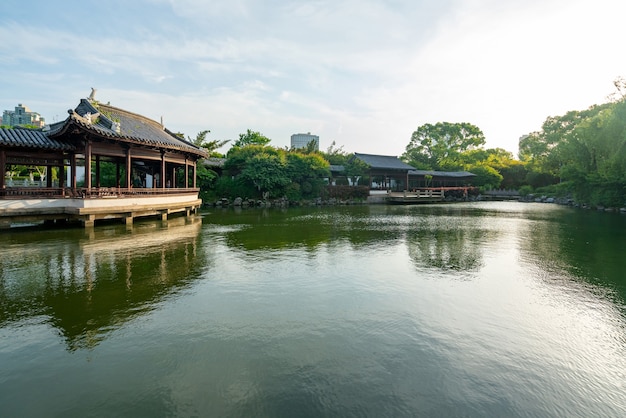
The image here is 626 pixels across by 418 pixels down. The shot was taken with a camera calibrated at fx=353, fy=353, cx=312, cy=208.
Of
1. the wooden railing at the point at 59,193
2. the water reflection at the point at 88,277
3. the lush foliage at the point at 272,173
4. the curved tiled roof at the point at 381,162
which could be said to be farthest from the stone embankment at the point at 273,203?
the water reflection at the point at 88,277

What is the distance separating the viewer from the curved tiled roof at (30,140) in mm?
15391

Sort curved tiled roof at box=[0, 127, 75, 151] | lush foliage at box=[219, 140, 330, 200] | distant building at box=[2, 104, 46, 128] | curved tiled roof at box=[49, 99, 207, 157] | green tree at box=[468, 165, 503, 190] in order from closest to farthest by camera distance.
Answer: curved tiled roof at box=[0, 127, 75, 151] < curved tiled roof at box=[49, 99, 207, 157] < lush foliage at box=[219, 140, 330, 200] < green tree at box=[468, 165, 503, 190] < distant building at box=[2, 104, 46, 128]

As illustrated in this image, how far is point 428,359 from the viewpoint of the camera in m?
5.16

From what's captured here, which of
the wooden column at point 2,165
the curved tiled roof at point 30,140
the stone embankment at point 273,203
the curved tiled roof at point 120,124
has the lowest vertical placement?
the stone embankment at point 273,203

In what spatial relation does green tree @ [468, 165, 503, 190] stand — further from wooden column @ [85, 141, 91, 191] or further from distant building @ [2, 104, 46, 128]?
distant building @ [2, 104, 46, 128]

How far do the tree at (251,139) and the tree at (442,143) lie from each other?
29543 millimetres

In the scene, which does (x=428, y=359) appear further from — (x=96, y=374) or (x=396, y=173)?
(x=396, y=173)

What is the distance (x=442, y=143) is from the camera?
73312mm

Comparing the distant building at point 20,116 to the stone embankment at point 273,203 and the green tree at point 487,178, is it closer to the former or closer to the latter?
the stone embankment at point 273,203

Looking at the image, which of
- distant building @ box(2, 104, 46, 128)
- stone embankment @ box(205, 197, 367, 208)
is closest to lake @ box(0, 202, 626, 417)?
→ stone embankment @ box(205, 197, 367, 208)

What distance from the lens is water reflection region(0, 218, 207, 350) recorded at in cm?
637

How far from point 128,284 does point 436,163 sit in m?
69.6

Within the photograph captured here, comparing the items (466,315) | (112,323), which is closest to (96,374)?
(112,323)

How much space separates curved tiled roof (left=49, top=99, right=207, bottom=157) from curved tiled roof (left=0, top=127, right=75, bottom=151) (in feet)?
1.70
